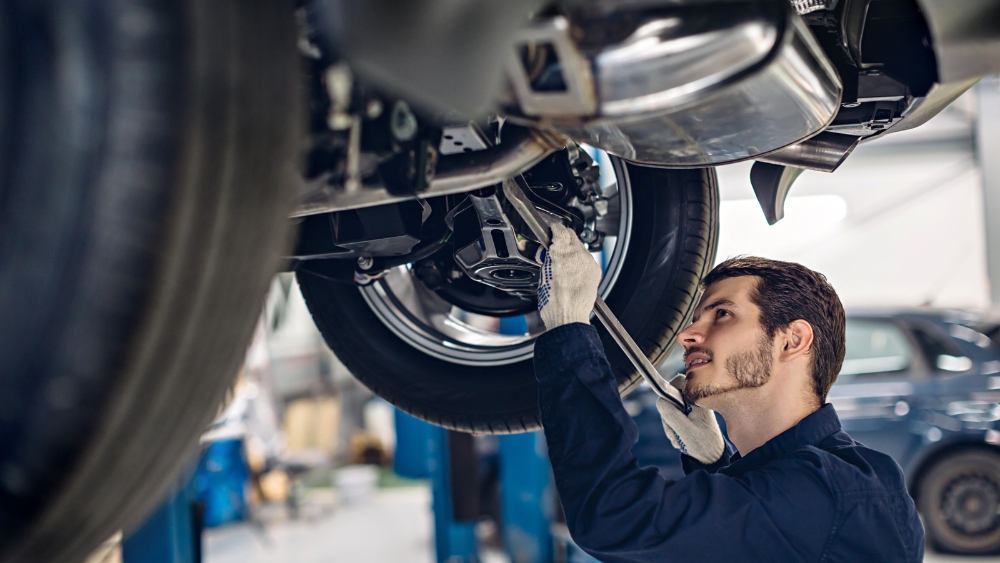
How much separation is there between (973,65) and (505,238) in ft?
2.08

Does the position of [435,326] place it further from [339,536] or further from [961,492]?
[961,492]

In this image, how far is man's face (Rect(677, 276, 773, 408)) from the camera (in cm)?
125

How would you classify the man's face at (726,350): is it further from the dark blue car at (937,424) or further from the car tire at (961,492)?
the car tire at (961,492)

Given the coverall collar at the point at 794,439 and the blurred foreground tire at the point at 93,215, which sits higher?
the blurred foreground tire at the point at 93,215

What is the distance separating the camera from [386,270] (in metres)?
1.34

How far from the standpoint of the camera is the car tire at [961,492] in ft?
12.2

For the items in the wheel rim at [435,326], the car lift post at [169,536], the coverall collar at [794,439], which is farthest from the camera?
the car lift post at [169,536]

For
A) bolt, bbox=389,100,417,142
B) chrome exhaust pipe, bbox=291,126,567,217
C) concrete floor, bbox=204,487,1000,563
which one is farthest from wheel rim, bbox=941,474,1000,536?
bolt, bbox=389,100,417,142

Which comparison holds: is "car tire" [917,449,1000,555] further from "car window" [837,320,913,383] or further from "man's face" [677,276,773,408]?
"man's face" [677,276,773,408]

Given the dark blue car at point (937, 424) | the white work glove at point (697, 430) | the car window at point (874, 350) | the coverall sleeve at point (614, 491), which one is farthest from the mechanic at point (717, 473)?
the car window at point (874, 350)

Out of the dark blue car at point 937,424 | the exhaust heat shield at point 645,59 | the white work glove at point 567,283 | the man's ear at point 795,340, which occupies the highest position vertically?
the exhaust heat shield at point 645,59

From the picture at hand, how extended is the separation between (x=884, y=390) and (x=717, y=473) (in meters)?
3.00

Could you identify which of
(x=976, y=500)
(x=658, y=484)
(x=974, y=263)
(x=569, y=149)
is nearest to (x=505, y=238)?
(x=569, y=149)

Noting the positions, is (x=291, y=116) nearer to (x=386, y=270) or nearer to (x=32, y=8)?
(x=32, y=8)
